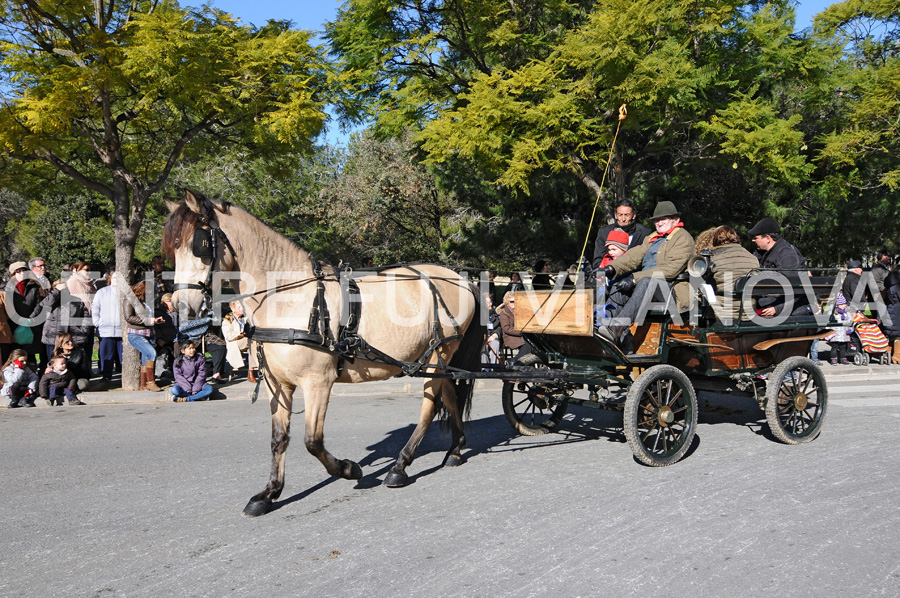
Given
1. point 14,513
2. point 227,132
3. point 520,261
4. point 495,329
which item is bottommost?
point 14,513

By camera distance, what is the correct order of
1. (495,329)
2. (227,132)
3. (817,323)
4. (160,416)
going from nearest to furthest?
(817,323), (160,416), (227,132), (495,329)

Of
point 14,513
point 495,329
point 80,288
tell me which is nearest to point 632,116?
point 495,329

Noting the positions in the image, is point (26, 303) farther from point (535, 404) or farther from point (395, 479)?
point (535, 404)

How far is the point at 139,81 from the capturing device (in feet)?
31.8

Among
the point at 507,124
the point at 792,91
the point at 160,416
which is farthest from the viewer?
the point at 792,91

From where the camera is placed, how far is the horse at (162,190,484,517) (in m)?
4.64

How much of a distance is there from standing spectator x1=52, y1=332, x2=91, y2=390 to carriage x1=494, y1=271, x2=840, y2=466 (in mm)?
6748

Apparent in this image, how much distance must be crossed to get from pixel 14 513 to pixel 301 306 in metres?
2.43

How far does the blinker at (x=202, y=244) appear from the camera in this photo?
4522 millimetres

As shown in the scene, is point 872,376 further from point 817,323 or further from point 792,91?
point 792,91

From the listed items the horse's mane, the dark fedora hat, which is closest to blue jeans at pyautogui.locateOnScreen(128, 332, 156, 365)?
the horse's mane

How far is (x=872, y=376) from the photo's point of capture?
11867mm

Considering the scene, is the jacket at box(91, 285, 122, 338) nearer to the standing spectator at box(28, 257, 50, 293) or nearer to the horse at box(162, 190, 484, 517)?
the standing spectator at box(28, 257, 50, 293)

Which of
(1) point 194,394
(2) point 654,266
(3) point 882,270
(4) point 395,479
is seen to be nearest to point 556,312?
(2) point 654,266
